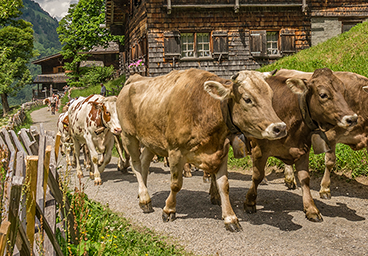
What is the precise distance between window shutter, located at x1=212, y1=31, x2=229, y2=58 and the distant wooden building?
101 feet

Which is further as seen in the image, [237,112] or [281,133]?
[237,112]

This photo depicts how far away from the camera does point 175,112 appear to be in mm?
5535

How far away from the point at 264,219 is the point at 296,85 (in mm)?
2028

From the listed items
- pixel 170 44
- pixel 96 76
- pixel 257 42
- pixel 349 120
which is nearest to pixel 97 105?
Answer: pixel 349 120

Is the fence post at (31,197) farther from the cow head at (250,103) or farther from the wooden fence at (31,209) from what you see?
the cow head at (250,103)

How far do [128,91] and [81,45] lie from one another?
39.3m

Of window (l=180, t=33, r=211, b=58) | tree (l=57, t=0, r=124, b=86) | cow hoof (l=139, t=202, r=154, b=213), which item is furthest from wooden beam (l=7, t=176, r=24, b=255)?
tree (l=57, t=0, r=124, b=86)

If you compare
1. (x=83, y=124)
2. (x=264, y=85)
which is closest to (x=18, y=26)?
(x=83, y=124)

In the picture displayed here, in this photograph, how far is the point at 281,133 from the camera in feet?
14.8

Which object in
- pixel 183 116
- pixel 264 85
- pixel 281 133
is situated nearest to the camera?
pixel 281 133

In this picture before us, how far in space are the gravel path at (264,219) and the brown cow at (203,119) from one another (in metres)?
0.33

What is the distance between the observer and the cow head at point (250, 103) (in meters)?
4.63

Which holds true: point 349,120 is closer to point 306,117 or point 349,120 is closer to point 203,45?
point 306,117

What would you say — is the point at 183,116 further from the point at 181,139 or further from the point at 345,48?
the point at 345,48
